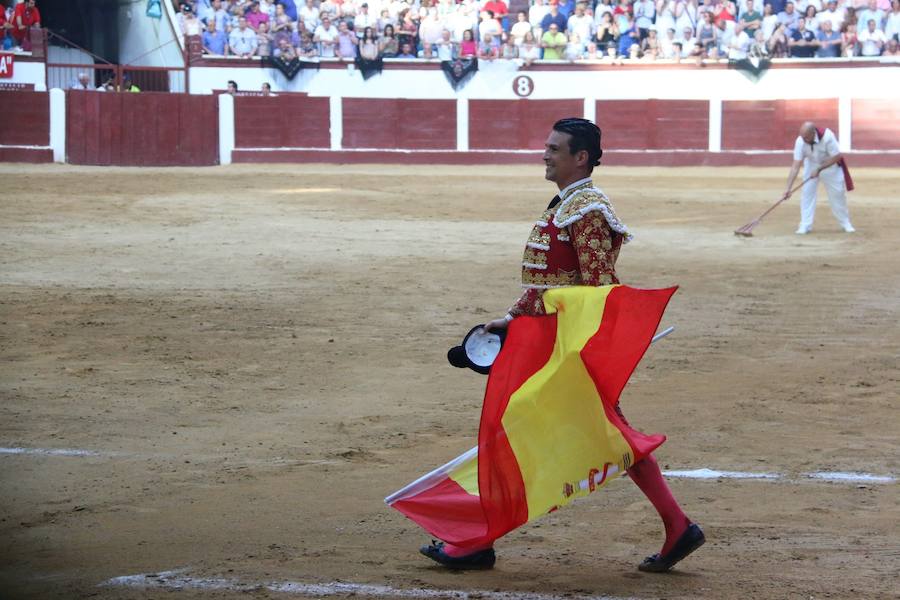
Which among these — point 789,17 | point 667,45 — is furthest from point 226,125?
point 789,17

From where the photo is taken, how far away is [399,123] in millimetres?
23016

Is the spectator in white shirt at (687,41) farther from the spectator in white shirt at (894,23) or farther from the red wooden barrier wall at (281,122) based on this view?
the red wooden barrier wall at (281,122)

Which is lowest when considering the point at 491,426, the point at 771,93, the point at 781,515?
the point at 781,515

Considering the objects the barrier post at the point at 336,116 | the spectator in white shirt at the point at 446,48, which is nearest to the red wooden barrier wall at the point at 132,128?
the barrier post at the point at 336,116

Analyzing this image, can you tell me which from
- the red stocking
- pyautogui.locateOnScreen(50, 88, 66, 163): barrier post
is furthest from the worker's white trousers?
pyautogui.locateOnScreen(50, 88, 66, 163): barrier post

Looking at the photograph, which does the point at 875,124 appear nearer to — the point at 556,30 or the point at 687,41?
the point at 687,41

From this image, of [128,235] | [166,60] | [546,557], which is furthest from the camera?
[166,60]

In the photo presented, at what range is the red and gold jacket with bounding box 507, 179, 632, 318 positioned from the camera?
347 cm

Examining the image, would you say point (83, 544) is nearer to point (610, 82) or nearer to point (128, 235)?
point (128, 235)

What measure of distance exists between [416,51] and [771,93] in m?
6.36

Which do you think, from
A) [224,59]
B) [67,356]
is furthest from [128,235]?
[224,59]

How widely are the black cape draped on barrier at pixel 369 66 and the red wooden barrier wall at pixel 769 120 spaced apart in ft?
20.1

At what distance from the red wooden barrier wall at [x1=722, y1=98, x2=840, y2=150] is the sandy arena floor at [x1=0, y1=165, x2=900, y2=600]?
917 cm

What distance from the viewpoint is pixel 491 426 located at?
3418 mm
